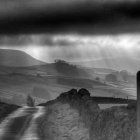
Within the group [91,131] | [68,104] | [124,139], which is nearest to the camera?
[124,139]

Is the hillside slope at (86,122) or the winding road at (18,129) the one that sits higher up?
the hillside slope at (86,122)

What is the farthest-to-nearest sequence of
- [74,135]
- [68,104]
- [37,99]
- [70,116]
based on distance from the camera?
[37,99] → [68,104] → [70,116] → [74,135]

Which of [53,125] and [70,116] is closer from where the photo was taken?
[53,125]

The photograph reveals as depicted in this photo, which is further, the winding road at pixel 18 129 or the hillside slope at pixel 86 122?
the winding road at pixel 18 129

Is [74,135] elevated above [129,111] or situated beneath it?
situated beneath

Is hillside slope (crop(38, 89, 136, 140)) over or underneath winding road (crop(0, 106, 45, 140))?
over

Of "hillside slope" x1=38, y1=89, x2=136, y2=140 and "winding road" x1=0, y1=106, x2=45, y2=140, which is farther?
"winding road" x1=0, y1=106, x2=45, y2=140

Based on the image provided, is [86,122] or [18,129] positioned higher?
[86,122]

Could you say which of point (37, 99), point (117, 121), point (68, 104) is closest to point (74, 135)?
point (117, 121)

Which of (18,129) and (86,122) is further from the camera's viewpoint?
(18,129)

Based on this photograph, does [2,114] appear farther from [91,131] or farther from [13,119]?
[91,131]

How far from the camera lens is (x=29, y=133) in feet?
170

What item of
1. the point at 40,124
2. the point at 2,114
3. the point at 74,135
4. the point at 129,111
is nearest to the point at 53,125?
the point at 40,124

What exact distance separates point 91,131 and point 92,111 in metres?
5.47
